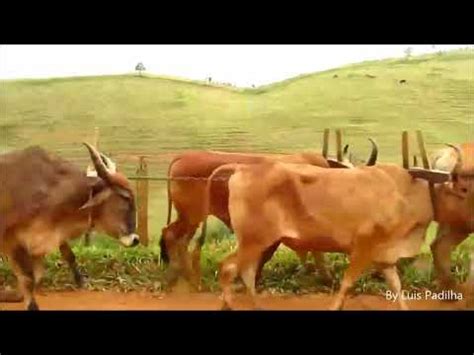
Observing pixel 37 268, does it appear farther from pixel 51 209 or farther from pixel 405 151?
pixel 405 151

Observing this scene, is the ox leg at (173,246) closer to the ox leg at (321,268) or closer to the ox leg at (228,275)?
the ox leg at (228,275)

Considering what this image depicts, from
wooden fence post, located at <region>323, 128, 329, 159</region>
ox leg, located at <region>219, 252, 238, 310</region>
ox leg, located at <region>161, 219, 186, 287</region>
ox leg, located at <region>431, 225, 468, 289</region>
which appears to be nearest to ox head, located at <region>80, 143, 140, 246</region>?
ox leg, located at <region>161, 219, 186, 287</region>

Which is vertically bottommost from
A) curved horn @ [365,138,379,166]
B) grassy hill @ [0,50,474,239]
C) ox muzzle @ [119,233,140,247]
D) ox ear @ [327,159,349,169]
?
ox muzzle @ [119,233,140,247]

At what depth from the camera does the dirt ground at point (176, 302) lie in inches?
178

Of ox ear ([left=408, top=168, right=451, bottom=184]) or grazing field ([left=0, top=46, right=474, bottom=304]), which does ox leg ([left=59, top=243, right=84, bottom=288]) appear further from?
ox ear ([left=408, top=168, right=451, bottom=184])

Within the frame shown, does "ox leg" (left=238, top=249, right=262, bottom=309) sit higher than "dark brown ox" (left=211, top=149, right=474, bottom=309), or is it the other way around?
"dark brown ox" (left=211, top=149, right=474, bottom=309)

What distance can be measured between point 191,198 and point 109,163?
0.38 m

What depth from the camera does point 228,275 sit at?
4430 millimetres

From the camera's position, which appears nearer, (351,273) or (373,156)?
(351,273)

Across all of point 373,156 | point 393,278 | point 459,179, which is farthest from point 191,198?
point 459,179

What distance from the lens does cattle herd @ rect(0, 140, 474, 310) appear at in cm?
439

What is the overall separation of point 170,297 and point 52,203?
646mm

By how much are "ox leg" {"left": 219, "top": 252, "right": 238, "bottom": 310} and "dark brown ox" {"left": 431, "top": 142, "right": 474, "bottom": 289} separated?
854 millimetres
